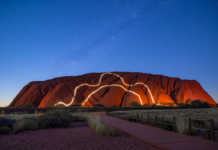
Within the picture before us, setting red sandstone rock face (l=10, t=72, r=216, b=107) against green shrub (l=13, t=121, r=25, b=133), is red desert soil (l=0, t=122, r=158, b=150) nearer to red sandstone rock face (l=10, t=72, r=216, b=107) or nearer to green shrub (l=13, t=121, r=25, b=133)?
green shrub (l=13, t=121, r=25, b=133)

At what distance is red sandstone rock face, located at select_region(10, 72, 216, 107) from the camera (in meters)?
57.4

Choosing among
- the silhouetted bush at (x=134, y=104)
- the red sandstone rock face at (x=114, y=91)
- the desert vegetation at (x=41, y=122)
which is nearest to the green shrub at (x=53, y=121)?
the desert vegetation at (x=41, y=122)

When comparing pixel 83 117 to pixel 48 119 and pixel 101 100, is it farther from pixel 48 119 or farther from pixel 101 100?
pixel 101 100

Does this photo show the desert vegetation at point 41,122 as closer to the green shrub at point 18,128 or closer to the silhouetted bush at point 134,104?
the green shrub at point 18,128

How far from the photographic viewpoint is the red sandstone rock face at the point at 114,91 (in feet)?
188

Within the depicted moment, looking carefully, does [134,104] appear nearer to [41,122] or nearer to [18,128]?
[41,122]

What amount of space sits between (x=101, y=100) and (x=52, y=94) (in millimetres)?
17747

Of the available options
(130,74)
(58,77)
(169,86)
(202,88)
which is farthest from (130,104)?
(58,77)

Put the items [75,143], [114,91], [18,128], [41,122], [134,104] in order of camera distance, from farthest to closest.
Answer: [114,91] < [134,104] < [41,122] < [18,128] < [75,143]

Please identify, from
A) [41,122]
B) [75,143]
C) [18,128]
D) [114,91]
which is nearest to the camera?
[75,143]

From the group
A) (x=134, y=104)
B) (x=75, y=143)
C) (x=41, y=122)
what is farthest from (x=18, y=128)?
(x=134, y=104)

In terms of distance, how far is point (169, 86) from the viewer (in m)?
68.2

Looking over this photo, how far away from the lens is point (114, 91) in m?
59.2

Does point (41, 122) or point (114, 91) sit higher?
point (114, 91)
